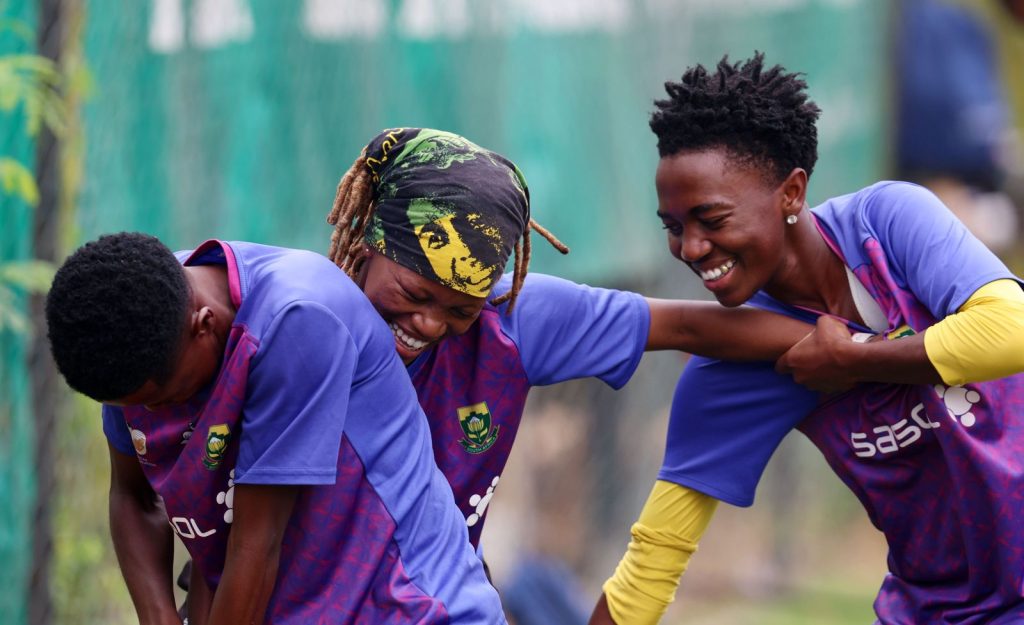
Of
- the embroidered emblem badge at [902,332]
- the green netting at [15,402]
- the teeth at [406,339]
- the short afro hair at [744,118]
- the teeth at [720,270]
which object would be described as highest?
the short afro hair at [744,118]

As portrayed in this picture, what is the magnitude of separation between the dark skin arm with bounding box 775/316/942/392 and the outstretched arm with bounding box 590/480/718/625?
476 mm

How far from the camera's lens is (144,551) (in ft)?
9.59

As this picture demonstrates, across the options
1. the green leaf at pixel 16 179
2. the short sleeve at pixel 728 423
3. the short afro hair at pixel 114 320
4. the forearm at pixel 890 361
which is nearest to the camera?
the short afro hair at pixel 114 320

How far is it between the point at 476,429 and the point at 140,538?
2.47 feet

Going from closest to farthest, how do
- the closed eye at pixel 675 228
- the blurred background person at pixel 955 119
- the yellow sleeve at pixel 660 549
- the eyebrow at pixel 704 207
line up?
1. the eyebrow at pixel 704 207
2. the closed eye at pixel 675 228
3. the yellow sleeve at pixel 660 549
4. the blurred background person at pixel 955 119

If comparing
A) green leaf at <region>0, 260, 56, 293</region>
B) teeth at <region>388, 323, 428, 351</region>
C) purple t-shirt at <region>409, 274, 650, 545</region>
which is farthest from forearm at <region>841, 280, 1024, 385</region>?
green leaf at <region>0, 260, 56, 293</region>

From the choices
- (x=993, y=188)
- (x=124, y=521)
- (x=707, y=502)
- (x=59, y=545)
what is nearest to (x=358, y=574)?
(x=124, y=521)

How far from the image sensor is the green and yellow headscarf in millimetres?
2783

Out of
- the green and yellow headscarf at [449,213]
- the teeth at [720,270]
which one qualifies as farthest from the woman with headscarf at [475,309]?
the teeth at [720,270]

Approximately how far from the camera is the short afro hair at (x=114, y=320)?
2.37 m

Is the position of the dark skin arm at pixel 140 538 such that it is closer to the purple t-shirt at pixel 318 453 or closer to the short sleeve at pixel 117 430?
the short sleeve at pixel 117 430

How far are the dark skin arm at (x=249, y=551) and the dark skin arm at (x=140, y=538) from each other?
1.21 feet

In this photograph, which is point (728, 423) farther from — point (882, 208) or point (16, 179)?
point (16, 179)

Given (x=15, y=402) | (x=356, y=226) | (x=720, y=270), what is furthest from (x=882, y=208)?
(x=15, y=402)
